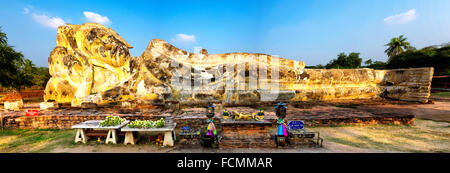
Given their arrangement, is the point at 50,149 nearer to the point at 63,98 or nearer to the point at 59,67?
the point at 63,98

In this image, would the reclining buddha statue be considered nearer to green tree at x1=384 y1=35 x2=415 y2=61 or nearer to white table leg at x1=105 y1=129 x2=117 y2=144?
white table leg at x1=105 y1=129 x2=117 y2=144

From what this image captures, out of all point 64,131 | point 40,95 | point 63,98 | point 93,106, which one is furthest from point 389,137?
point 40,95

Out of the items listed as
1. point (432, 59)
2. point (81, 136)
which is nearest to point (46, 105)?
point (81, 136)

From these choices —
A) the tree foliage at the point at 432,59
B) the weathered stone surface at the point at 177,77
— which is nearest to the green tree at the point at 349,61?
the tree foliage at the point at 432,59

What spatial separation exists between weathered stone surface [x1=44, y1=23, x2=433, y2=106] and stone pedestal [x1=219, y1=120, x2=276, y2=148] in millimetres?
3935

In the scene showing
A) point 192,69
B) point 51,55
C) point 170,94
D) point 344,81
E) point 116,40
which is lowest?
point 170,94

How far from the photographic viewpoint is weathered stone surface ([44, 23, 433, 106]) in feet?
28.3

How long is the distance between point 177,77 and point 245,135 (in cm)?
583

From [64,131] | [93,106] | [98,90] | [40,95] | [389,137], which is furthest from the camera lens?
[40,95]

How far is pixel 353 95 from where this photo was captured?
9484 mm

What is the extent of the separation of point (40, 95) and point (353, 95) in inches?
992

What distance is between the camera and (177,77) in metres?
8.79

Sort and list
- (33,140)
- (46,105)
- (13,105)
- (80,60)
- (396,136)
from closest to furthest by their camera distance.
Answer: (33,140) < (396,136) < (13,105) < (46,105) < (80,60)

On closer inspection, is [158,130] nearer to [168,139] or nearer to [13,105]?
[168,139]
